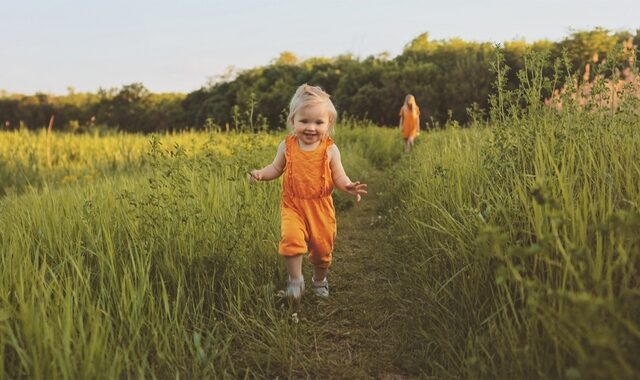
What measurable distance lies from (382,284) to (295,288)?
689mm

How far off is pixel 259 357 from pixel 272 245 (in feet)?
3.72

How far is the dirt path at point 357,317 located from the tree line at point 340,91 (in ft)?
40.3

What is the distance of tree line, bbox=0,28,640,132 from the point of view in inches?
1003

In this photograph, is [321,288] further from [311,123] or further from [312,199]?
[311,123]

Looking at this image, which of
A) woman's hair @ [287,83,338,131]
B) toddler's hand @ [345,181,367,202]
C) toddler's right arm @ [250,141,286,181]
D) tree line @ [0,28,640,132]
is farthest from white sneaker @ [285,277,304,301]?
tree line @ [0,28,640,132]

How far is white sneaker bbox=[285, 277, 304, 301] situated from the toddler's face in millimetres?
891

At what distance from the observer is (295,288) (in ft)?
9.18

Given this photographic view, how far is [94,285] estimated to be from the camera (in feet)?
8.44

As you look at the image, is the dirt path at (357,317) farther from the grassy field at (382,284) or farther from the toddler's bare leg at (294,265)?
the toddler's bare leg at (294,265)

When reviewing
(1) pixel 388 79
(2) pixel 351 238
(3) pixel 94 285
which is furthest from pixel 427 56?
(3) pixel 94 285

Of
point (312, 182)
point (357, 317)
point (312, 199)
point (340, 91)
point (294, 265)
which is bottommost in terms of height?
point (357, 317)

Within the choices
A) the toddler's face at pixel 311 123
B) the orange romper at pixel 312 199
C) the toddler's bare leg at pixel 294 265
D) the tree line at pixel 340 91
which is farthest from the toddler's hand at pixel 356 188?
the tree line at pixel 340 91

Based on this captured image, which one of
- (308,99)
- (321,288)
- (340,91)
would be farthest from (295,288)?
(340,91)

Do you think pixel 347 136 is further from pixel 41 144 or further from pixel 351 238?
pixel 351 238
